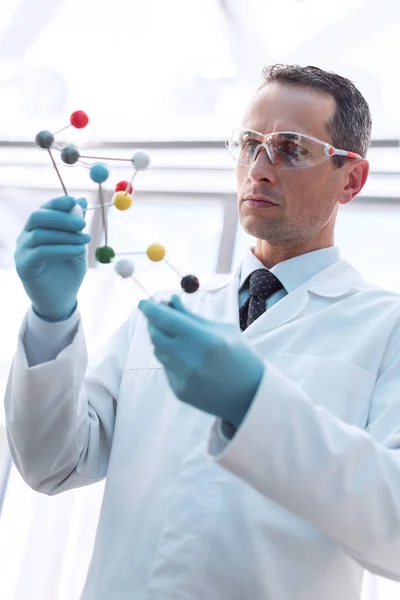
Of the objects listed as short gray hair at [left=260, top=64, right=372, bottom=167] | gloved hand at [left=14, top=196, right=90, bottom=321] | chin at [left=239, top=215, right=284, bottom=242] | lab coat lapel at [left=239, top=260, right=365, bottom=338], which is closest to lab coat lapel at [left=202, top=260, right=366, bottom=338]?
lab coat lapel at [left=239, top=260, right=365, bottom=338]

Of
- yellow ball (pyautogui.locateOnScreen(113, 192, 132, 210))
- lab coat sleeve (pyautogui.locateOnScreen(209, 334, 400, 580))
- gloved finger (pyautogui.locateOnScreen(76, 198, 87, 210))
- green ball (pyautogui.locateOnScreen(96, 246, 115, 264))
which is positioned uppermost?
yellow ball (pyautogui.locateOnScreen(113, 192, 132, 210))

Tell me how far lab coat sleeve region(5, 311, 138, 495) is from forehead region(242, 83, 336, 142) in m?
0.51

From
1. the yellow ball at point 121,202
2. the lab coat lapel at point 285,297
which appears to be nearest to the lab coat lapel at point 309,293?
the lab coat lapel at point 285,297

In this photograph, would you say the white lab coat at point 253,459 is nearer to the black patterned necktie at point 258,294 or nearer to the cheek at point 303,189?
the black patterned necktie at point 258,294

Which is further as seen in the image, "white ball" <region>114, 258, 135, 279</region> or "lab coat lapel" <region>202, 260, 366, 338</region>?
"lab coat lapel" <region>202, 260, 366, 338</region>

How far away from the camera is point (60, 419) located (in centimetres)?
108

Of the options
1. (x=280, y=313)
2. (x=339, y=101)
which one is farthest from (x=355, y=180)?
(x=280, y=313)

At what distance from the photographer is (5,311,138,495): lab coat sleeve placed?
105 centimetres

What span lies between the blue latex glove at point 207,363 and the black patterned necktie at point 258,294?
411 mm

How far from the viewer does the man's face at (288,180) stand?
1.24 meters

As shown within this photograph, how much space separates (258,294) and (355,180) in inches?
14.1

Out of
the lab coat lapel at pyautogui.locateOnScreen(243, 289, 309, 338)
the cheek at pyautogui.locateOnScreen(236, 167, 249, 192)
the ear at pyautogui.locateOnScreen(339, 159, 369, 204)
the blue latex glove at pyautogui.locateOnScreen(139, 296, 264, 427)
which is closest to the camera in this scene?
the blue latex glove at pyautogui.locateOnScreen(139, 296, 264, 427)

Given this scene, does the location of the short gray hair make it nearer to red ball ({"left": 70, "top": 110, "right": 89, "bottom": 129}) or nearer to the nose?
the nose

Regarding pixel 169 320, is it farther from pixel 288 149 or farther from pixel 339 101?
pixel 339 101
